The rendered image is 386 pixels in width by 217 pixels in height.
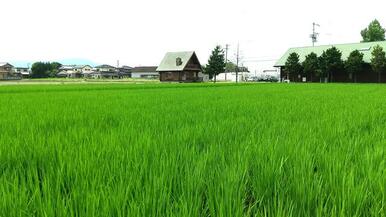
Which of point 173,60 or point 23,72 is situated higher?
point 173,60

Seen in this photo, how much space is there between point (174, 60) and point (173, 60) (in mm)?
277

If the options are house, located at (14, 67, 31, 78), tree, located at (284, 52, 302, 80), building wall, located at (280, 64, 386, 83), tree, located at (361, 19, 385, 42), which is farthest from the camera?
house, located at (14, 67, 31, 78)

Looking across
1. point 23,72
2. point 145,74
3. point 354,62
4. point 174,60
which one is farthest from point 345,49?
point 23,72

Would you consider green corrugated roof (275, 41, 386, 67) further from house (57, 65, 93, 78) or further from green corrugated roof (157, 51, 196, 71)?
house (57, 65, 93, 78)

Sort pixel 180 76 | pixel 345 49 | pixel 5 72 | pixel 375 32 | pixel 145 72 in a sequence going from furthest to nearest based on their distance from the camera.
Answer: pixel 145 72, pixel 5 72, pixel 375 32, pixel 180 76, pixel 345 49

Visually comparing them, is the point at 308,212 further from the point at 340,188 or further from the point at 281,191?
the point at 340,188

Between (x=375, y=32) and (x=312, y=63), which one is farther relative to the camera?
(x=375, y=32)

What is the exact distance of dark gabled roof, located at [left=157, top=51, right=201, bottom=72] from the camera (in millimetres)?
53250

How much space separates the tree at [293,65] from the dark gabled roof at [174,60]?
14450 mm

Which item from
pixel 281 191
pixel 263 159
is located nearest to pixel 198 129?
pixel 263 159

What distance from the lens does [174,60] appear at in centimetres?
5494

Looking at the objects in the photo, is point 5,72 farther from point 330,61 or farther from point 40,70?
point 330,61

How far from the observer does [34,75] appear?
7950 cm

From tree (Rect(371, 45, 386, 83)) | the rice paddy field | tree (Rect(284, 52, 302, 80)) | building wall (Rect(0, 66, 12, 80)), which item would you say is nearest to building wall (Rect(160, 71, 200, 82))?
tree (Rect(284, 52, 302, 80))
